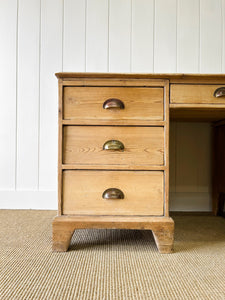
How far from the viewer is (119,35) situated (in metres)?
1.65

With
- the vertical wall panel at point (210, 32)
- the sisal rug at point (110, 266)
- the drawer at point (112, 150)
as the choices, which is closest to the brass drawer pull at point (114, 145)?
the drawer at point (112, 150)

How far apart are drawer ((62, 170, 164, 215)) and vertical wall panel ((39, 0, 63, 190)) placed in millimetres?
730

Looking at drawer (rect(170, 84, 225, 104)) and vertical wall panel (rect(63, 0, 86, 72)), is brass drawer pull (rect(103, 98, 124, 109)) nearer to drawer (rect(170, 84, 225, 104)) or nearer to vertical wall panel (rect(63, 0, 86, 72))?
drawer (rect(170, 84, 225, 104))

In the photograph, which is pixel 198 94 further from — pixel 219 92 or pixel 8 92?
pixel 8 92

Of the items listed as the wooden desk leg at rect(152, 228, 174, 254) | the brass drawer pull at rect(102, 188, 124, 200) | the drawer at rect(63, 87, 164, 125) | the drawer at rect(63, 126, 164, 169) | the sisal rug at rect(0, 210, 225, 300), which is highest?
the drawer at rect(63, 87, 164, 125)

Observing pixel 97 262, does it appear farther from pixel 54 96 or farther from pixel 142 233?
pixel 54 96

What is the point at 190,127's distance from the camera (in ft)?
5.44

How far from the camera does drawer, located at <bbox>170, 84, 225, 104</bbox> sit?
0.98 m

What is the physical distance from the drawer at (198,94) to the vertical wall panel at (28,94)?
1039mm

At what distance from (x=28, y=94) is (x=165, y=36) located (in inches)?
39.9

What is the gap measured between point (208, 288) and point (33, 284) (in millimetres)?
500

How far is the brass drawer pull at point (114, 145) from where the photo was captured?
952mm

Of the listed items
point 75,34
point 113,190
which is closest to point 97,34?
point 75,34

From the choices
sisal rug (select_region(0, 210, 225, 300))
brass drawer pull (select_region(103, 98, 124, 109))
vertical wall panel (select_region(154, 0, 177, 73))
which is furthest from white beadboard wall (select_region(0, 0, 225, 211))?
brass drawer pull (select_region(103, 98, 124, 109))
